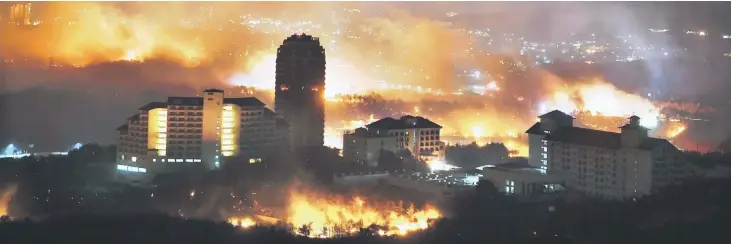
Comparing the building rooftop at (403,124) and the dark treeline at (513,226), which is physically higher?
the building rooftop at (403,124)

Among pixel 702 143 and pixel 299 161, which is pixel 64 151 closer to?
pixel 299 161

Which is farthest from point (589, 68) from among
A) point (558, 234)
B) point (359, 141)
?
point (558, 234)

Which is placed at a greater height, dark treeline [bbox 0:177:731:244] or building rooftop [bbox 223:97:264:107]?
building rooftop [bbox 223:97:264:107]

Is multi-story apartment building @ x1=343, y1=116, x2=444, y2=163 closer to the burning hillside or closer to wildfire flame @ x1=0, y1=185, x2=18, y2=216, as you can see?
the burning hillside

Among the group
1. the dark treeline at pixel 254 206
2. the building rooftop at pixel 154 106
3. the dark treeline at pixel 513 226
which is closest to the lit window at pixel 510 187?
the dark treeline at pixel 254 206

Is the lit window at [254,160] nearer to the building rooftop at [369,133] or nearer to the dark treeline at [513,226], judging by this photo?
the building rooftop at [369,133]

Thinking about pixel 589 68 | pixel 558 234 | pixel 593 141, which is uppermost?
pixel 589 68

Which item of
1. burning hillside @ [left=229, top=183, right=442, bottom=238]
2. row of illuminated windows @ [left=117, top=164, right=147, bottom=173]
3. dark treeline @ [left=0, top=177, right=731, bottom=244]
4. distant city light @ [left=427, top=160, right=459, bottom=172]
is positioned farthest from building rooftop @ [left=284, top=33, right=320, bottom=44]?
dark treeline @ [left=0, top=177, right=731, bottom=244]
